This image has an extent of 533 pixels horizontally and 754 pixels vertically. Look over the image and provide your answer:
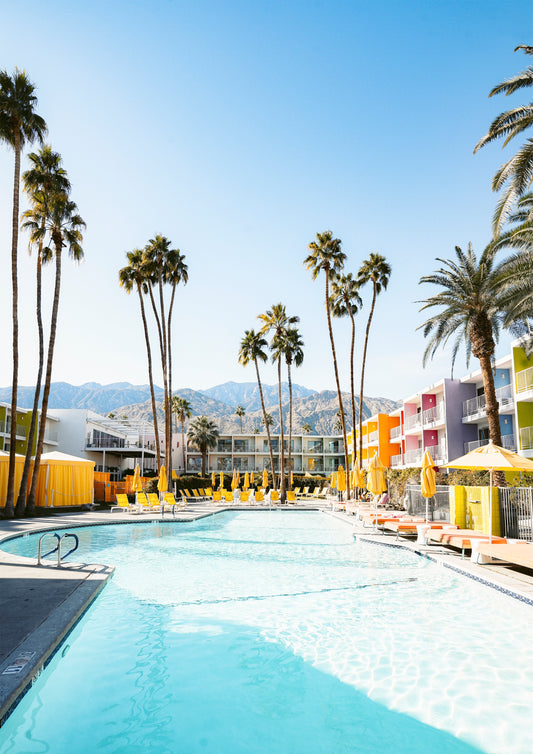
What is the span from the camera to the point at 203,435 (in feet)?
187

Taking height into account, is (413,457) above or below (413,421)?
below

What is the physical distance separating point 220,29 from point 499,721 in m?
13.5

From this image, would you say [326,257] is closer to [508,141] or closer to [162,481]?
[162,481]

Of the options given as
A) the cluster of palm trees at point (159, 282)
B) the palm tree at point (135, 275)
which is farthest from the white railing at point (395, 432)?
the palm tree at point (135, 275)

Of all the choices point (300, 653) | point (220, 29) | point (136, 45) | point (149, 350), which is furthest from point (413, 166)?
point (149, 350)

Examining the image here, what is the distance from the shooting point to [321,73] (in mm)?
13039

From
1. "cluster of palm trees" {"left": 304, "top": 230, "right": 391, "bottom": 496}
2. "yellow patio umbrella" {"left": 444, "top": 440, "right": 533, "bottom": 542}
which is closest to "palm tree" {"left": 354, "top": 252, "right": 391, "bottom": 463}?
"cluster of palm trees" {"left": 304, "top": 230, "right": 391, "bottom": 496}

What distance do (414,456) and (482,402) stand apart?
7.79 m

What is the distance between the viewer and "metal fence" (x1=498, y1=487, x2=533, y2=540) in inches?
473

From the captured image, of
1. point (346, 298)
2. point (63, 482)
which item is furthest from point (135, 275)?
point (346, 298)

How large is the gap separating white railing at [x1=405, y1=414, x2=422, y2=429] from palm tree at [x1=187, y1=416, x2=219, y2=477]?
83.8 ft

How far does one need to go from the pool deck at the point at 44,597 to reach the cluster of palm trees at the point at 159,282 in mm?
18962

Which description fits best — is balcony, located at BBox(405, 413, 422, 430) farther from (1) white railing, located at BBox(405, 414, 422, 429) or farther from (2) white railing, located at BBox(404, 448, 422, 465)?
(2) white railing, located at BBox(404, 448, 422, 465)

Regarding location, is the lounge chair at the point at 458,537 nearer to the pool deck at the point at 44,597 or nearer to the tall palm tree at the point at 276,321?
the pool deck at the point at 44,597
